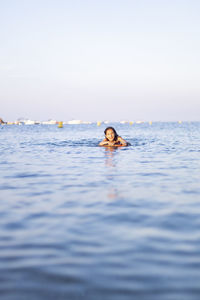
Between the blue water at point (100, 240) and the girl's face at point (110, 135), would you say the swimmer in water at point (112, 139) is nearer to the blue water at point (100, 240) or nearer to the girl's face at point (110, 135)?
the girl's face at point (110, 135)

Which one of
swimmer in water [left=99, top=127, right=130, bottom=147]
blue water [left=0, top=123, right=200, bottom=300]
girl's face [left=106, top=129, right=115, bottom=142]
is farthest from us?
swimmer in water [left=99, top=127, right=130, bottom=147]

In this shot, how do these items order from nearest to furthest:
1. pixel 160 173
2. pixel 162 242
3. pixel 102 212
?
pixel 162 242
pixel 102 212
pixel 160 173

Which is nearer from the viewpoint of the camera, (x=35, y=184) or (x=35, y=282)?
(x=35, y=282)

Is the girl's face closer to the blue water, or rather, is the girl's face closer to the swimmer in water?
the swimmer in water

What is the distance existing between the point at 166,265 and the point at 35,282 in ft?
4.65

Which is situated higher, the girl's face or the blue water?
the girl's face

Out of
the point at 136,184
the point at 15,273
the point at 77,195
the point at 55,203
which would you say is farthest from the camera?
the point at 136,184

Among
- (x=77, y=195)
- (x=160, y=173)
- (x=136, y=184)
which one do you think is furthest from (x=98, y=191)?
(x=160, y=173)

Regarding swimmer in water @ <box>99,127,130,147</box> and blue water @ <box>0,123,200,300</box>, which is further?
swimmer in water @ <box>99,127,130,147</box>

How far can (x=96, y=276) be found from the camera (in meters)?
3.23

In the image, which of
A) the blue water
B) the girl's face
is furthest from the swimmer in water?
the blue water

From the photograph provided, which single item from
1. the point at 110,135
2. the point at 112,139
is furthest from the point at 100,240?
the point at 112,139

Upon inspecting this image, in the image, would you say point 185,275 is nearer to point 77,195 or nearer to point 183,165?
point 77,195

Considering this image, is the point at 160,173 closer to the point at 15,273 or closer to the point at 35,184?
the point at 35,184
